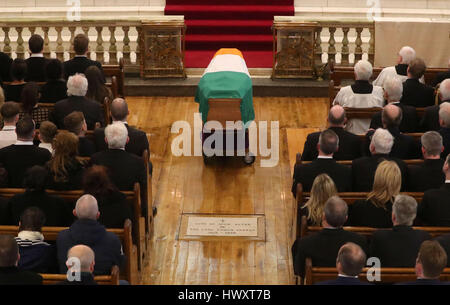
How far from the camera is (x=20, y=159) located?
6.63 meters

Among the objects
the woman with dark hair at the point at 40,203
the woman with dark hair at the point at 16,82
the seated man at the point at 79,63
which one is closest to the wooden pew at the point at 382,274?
the woman with dark hair at the point at 40,203

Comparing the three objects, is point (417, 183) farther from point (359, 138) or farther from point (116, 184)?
point (116, 184)

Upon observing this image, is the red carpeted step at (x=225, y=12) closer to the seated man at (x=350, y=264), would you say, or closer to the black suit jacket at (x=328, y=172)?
the black suit jacket at (x=328, y=172)

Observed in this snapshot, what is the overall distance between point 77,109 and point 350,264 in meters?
3.82

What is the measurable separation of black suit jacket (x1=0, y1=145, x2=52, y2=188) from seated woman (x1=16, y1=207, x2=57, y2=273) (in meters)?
1.27

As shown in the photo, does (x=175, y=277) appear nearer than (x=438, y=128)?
Yes

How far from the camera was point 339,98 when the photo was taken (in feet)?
27.0

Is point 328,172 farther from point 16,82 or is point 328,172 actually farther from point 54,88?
point 16,82

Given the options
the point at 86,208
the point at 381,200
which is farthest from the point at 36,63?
the point at 381,200

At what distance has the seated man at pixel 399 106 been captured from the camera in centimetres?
754

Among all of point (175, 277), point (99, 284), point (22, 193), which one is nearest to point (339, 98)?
point (175, 277)

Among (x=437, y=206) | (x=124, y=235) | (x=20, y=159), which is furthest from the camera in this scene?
(x=20, y=159)

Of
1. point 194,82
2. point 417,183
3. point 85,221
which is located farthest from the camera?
point 194,82

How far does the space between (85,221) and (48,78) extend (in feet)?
10.5
